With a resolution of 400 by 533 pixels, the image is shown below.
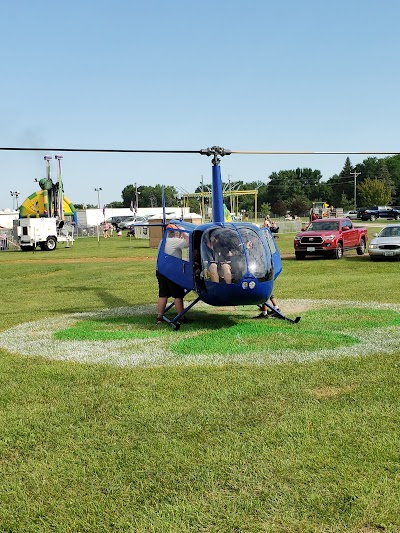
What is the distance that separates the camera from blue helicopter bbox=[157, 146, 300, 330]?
9039 mm

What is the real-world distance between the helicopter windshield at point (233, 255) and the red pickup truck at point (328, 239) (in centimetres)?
1530

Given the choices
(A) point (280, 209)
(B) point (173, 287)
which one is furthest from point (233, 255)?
(A) point (280, 209)

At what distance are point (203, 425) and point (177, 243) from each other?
18.1 ft

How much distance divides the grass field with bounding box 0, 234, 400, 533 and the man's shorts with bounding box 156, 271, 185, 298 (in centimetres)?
61

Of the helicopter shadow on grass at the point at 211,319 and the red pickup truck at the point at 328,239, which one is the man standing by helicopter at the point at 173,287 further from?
the red pickup truck at the point at 328,239

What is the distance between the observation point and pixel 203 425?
17.6 feet

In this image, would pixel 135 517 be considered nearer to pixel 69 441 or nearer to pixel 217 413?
pixel 69 441

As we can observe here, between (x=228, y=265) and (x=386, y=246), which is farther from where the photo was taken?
(x=386, y=246)

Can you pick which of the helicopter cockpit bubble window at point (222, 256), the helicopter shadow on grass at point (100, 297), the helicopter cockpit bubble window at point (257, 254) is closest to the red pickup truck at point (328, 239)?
the helicopter shadow on grass at point (100, 297)

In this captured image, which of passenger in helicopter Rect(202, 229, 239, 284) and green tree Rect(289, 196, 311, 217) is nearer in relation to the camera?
passenger in helicopter Rect(202, 229, 239, 284)

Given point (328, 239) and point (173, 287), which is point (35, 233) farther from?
point (173, 287)

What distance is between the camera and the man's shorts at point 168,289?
10.6 m

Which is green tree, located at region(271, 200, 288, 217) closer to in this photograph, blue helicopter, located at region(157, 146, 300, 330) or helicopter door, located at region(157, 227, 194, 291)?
helicopter door, located at region(157, 227, 194, 291)

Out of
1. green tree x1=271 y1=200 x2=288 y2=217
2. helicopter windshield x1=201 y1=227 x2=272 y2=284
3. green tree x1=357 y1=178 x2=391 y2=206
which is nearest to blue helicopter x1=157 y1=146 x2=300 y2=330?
helicopter windshield x1=201 y1=227 x2=272 y2=284
